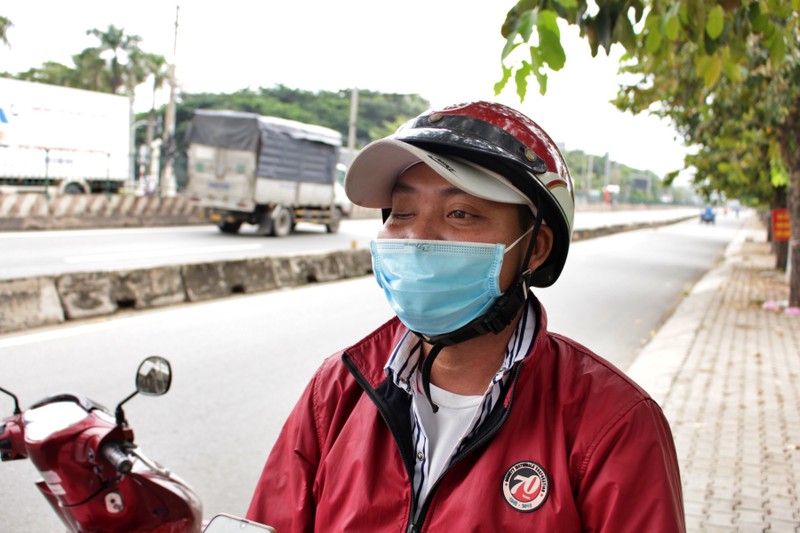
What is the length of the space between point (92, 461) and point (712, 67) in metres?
3.01

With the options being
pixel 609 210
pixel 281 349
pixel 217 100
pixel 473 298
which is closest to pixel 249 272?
pixel 281 349

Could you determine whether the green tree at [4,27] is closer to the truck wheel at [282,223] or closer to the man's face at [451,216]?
the truck wheel at [282,223]

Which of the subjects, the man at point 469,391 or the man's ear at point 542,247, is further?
the man's ear at point 542,247

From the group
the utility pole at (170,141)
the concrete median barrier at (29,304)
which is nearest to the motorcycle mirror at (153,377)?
the concrete median barrier at (29,304)

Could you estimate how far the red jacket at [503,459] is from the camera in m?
1.52

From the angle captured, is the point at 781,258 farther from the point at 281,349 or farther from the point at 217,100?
the point at 217,100

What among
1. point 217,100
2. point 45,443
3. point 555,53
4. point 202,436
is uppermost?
point 217,100

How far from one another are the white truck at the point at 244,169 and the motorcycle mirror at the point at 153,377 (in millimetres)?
18490

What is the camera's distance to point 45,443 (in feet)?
7.84

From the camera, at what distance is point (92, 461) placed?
2.43 m

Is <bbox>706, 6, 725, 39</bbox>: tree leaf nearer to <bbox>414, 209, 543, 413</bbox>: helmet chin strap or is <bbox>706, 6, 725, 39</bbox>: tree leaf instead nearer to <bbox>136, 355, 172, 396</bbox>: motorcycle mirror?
<bbox>414, 209, 543, 413</bbox>: helmet chin strap

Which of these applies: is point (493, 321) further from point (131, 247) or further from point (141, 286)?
point (131, 247)

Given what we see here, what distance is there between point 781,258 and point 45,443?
68.6ft

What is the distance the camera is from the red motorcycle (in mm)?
2412
